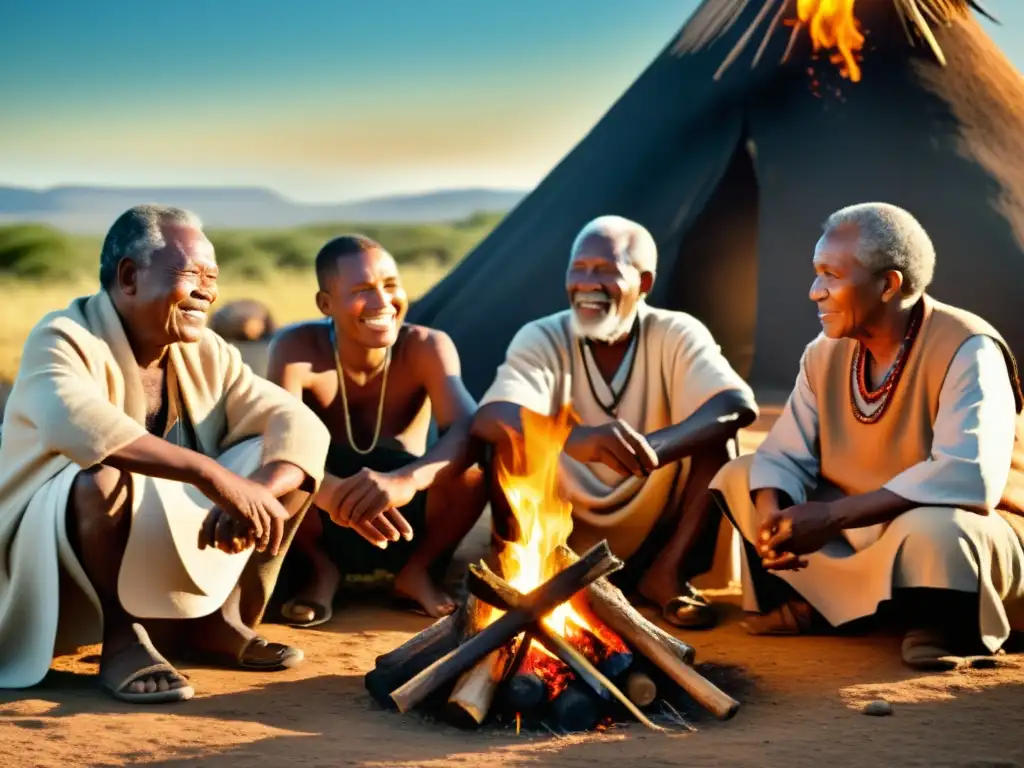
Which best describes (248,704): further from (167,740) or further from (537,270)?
(537,270)

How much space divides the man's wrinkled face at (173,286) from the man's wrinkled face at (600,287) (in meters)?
1.61

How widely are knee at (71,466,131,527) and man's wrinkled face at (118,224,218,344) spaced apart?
1.85ft

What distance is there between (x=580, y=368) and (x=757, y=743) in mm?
2297

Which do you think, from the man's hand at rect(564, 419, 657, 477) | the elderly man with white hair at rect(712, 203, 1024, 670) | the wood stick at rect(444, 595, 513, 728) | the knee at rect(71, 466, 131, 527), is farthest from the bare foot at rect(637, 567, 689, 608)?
the knee at rect(71, 466, 131, 527)

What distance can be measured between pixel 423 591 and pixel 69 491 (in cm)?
178

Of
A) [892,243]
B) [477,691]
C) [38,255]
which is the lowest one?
[477,691]

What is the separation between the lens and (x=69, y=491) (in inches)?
183

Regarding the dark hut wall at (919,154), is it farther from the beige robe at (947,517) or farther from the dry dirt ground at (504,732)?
the dry dirt ground at (504,732)

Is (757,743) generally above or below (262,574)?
below

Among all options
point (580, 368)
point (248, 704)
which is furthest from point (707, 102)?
point (248, 704)

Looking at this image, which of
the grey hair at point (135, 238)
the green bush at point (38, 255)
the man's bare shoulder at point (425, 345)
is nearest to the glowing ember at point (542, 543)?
the man's bare shoulder at point (425, 345)

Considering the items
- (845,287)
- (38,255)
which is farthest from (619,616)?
(38,255)

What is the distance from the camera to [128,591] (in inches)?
187

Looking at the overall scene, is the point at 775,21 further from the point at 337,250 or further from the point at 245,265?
the point at 245,265
